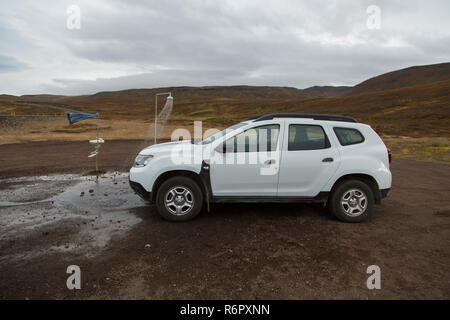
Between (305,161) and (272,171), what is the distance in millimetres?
582

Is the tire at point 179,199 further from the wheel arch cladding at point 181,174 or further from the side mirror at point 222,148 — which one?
the side mirror at point 222,148

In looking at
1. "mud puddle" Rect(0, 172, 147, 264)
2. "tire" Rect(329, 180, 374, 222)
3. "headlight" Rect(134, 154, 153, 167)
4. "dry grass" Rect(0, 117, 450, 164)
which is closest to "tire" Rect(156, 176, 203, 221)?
"headlight" Rect(134, 154, 153, 167)

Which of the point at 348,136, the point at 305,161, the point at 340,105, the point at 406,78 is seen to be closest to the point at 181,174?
the point at 305,161

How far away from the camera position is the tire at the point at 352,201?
4988 mm

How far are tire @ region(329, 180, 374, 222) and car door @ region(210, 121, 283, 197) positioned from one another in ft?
3.55

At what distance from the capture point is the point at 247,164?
15.9 ft

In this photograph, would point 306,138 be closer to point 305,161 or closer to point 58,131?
point 305,161

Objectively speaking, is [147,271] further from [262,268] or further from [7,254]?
[7,254]

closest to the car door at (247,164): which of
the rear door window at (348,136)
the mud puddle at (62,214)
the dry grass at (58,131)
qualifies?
the rear door window at (348,136)

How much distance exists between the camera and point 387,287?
10.5 ft

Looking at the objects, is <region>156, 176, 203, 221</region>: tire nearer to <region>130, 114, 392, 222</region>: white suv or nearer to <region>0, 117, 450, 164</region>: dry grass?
<region>130, 114, 392, 222</region>: white suv

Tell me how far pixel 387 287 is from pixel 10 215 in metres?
5.99

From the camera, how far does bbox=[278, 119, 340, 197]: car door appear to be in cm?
491
